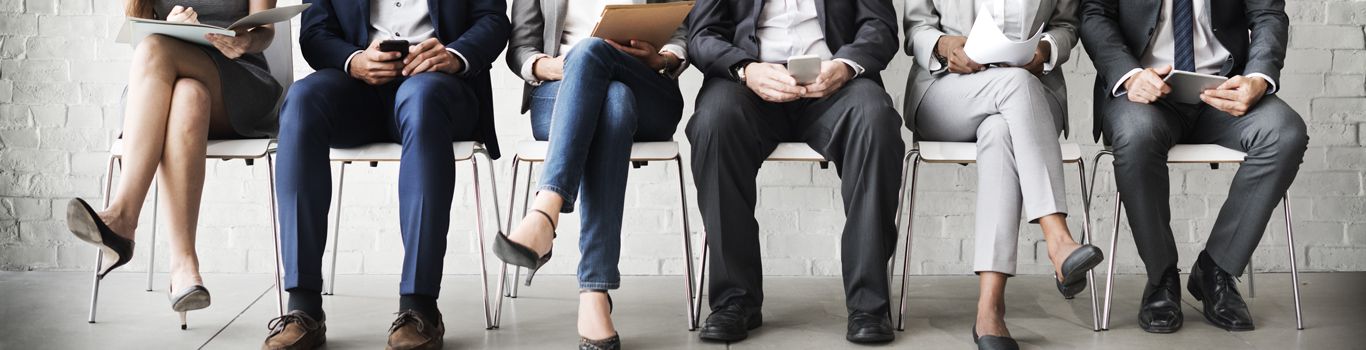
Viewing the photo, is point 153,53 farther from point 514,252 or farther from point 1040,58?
point 1040,58

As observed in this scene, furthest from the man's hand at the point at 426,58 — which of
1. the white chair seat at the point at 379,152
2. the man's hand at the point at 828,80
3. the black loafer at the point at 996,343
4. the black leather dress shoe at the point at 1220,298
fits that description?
the black leather dress shoe at the point at 1220,298

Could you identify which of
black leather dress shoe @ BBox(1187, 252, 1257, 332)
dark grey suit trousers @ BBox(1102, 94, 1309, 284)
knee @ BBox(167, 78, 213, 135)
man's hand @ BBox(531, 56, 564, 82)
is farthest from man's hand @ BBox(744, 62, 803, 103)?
knee @ BBox(167, 78, 213, 135)

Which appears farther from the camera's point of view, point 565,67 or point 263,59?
point 263,59

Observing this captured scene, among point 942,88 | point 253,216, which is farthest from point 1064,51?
point 253,216

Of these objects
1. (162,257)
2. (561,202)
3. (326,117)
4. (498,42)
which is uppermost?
(498,42)

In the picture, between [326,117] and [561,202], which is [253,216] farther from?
[561,202]

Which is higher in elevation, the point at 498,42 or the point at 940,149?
the point at 498,42

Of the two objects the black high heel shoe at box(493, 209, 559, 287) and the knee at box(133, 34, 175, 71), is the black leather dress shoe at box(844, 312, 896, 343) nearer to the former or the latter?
the black high heel shoe at box(493, 209, 559, 287)

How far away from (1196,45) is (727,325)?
1.47 m

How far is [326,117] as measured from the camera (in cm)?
249

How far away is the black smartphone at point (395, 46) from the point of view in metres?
2.59

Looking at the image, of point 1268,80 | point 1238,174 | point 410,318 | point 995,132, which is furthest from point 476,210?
point 1268,80

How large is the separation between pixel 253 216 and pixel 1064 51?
2.49m

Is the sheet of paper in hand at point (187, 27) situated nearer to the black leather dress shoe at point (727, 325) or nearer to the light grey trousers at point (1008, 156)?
the black leather dress shoe at point (727, 325)
